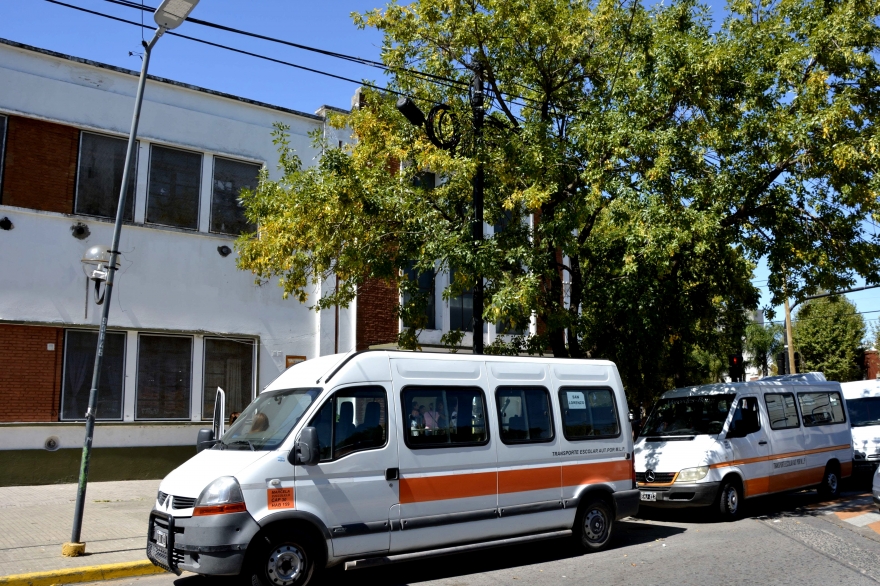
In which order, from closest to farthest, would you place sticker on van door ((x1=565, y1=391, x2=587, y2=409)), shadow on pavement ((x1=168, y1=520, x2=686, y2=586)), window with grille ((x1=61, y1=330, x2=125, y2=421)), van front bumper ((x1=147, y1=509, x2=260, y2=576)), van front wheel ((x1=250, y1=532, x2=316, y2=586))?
van front bumper ((x1=147, y1=509, x2=260, y2=576)), van front wheel ((x1=250, y1=532, x2=316, y2=586)), shadow on pavement ((x1=168, y1=520, x2=686, y2=586)), sticker on van door ((x1=565, y1=391, x2=587, y2=409)), window with grille ((x1=61, y1=330, x2=125, y2=421))

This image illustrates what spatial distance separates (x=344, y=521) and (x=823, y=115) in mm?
9366

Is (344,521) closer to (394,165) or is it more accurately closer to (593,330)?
(593,330)

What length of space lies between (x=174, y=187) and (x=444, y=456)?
10.2 metres

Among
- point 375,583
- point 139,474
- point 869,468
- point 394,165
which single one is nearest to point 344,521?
point 375,583

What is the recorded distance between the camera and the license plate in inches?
287

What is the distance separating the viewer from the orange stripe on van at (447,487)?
26.5 ft

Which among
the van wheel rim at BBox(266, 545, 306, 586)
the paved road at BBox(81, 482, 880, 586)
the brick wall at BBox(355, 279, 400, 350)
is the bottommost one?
the paved road at BBox(81, 482, 880, 586)

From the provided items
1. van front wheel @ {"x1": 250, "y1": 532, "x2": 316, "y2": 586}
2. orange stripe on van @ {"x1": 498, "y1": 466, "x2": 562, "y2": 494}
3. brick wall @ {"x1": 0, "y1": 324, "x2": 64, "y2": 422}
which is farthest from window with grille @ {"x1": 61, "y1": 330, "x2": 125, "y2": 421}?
orange stripe on van @ {"x1": 498, "y1": 466, "x2": 562, "y2": 494}

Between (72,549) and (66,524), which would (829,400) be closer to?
(72,549)

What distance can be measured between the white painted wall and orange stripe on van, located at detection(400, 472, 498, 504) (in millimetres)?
8671

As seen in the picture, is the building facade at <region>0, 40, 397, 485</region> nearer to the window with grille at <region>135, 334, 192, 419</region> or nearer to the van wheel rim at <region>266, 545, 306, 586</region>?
the window with grille at <region>135, 334, 192, 419</region>

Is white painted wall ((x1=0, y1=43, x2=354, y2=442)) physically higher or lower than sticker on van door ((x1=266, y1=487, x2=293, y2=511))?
higher

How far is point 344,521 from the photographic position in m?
7.57

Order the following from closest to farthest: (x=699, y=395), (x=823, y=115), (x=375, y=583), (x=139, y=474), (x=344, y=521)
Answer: (x=344, y=521), (x=375, y=583), (x=823, y=115), (x=699, y=395), (x=139, y=474)
